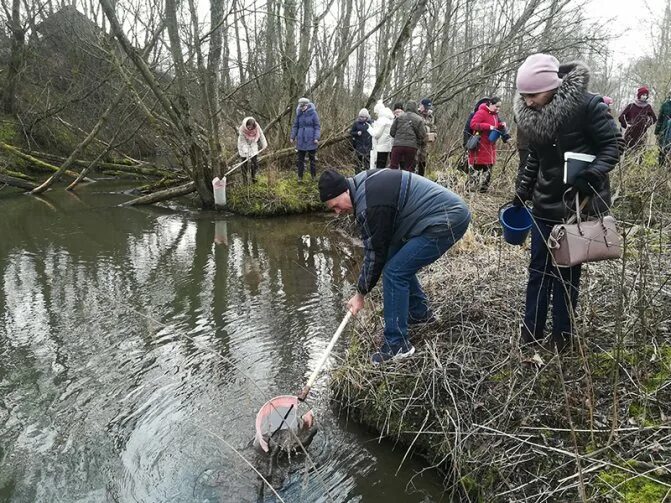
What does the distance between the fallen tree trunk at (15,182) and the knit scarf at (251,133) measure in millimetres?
6143

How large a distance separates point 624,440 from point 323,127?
1128 cm

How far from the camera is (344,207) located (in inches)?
125

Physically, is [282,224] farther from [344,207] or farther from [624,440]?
[624,440]

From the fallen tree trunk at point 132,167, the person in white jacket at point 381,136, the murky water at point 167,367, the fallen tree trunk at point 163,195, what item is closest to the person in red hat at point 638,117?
the person in white jacket at point 381,136

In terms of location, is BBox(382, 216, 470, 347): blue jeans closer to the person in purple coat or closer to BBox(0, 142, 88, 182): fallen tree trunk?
the person in purple coat

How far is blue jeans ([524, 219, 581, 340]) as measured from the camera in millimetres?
2857

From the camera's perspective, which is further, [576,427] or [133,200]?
[133,200]

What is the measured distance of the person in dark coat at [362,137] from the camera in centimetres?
1078

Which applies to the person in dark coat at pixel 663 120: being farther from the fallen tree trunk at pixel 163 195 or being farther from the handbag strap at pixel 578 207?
the fallen tree trunk at pixel 163 195

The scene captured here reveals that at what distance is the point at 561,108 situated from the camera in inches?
105

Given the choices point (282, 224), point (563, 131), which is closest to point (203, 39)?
point (282, 224)

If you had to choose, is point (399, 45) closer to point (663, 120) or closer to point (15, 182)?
point (663, 120)

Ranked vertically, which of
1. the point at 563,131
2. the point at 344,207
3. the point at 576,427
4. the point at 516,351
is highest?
the point at 563,131

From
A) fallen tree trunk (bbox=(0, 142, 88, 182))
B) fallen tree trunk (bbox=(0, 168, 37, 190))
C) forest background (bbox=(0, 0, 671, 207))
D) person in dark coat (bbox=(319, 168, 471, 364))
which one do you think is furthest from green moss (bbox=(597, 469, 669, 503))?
fallen tree trunk (bbox=(0, 142, 88, 182))
